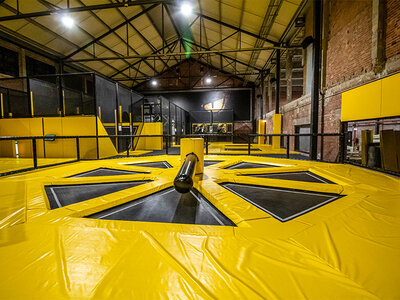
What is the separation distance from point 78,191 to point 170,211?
5.37ft

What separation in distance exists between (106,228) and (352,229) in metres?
1.98

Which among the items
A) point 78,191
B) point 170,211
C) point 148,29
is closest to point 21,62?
point 148,29

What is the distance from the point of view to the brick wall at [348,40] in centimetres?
463

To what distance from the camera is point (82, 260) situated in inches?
45.6

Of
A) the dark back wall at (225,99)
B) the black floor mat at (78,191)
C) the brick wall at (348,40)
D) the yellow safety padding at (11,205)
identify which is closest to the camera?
the yellow safety padding at (11,205)

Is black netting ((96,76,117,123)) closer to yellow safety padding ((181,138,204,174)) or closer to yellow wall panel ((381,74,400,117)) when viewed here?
yellow safety padding ((181,138,204,174))

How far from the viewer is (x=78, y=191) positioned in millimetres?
2730

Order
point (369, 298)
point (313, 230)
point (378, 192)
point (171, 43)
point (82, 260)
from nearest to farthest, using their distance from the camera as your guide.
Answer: point (369, 298) < point (82, 260) < point (313, 230) < point (378, 192) < point (171, 43)

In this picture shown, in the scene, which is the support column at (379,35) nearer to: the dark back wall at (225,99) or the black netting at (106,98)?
the black netting at (106,98)

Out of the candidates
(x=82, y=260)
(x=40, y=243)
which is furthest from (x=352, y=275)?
(x=40, y=243)

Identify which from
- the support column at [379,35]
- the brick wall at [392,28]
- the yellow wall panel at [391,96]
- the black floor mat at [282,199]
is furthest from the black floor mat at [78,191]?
the brick wall at [392,28]

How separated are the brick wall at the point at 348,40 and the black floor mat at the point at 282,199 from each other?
168 inches

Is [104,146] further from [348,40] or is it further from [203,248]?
[348,40]

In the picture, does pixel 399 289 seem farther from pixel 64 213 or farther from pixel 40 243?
pixel 64 213
